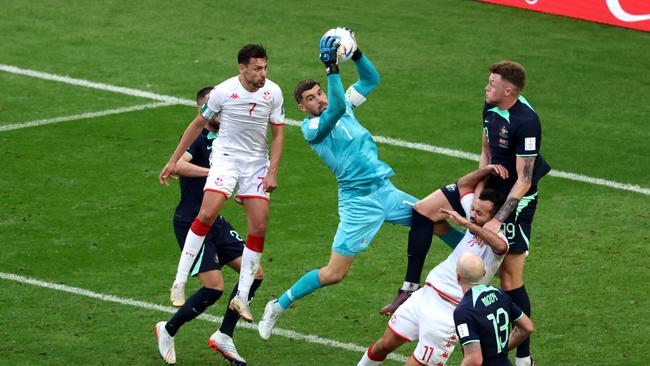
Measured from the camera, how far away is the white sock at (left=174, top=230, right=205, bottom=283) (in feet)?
38.4

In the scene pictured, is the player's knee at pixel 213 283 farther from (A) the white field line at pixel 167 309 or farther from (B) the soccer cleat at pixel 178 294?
(A) the white field line at pixel 167 309

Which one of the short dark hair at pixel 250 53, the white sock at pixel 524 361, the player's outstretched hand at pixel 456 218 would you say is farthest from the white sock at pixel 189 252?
the white sock at pixel 524 361

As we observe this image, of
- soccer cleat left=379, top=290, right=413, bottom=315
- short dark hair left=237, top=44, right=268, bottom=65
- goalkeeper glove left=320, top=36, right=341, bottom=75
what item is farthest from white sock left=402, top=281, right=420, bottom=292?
short dark hair left=237, top=44, right=268, bottom=65

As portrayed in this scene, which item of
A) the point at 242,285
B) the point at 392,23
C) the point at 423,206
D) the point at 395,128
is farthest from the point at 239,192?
the point at 392,23

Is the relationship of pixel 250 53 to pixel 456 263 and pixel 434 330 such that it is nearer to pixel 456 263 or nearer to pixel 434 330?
pixel 456 263

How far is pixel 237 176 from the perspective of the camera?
1184cm

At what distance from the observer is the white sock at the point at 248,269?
38.6 ft

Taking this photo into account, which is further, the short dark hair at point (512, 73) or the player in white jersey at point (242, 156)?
the player in white jersey at point (242, 156)

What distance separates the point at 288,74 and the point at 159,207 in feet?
18.5

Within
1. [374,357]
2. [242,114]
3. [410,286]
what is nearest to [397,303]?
[410,286]

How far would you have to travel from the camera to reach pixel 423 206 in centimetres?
1148

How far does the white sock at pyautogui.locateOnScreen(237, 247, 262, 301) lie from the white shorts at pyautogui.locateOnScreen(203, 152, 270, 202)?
526 millimetres

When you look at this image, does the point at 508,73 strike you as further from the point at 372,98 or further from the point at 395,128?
the point at 372,98

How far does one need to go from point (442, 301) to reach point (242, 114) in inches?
104
